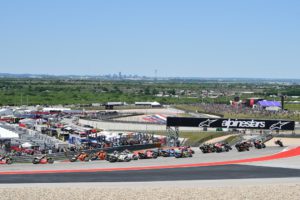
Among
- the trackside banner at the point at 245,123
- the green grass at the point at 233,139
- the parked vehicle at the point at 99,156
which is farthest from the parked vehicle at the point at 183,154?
the green grass at the point at 233,139

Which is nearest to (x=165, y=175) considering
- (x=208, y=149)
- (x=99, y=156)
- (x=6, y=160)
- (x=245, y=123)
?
(x=99, y=156)

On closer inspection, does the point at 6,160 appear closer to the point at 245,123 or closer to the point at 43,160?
the point at 43,160

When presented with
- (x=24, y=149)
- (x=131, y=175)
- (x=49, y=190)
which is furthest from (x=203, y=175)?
(x=24, y=149)

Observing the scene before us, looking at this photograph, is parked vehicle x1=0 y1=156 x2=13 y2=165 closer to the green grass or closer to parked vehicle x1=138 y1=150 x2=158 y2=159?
parked vehicle x1=138 y1=150 x2=158 y2=159

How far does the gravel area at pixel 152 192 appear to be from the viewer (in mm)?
29344

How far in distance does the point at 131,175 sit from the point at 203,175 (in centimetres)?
451

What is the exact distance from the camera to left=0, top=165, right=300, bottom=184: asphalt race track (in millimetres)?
34438

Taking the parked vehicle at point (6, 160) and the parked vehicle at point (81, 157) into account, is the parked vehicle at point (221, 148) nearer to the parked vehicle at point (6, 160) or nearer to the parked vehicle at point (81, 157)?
the parked vehicle at point (81, 157)

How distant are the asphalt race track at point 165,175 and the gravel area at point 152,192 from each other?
260 cm

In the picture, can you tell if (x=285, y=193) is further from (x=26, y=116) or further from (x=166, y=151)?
(x=26, y=116)

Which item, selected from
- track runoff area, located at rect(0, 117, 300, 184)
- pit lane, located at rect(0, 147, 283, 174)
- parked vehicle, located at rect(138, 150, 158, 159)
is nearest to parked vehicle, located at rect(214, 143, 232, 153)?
pit lane, located at rect(0, 147, 283, 174)

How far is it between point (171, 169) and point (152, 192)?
29.8 feet

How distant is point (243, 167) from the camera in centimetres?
4075

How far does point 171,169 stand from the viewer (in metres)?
39.6
